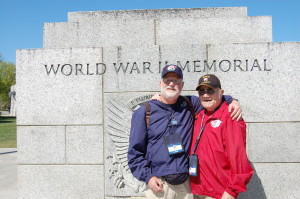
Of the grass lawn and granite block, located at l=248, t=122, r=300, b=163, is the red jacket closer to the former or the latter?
granite block, located at l=248, t=122, r=300, b=163

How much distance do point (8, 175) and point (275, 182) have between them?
5845 millimetres

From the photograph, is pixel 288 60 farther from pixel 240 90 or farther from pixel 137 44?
pixel 137 44

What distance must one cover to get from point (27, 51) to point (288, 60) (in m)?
3.69

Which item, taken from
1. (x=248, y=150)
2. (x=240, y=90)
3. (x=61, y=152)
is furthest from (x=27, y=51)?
(x=248, y=150)

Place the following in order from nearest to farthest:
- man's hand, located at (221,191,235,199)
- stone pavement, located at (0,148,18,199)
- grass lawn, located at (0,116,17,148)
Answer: man's hand, located at (221,191,235,199) < stone pavement, located at (0,148,18,199) < grass lawn, located at (0,116,17,148)

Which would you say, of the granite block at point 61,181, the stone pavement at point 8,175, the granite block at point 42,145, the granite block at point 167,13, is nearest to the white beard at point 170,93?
the granite block at point 61,181

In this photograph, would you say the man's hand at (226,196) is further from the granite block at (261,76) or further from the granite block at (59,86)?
the granite block at (59,86)

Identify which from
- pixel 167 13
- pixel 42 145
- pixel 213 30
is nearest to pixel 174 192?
pixel 42 145

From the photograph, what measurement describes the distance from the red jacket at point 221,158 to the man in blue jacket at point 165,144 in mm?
121

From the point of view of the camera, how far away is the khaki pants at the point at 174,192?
2.58m

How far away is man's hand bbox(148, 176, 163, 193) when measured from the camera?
252 centimetres

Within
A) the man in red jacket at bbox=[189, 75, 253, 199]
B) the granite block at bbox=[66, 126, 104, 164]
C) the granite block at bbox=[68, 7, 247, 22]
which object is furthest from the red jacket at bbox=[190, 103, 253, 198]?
the granite block at bbox=[68, 7, 247, 22]

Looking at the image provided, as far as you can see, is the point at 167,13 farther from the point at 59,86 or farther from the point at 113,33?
the point at 59,86

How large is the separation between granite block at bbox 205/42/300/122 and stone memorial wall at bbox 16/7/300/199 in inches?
0.5
